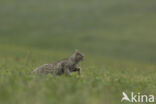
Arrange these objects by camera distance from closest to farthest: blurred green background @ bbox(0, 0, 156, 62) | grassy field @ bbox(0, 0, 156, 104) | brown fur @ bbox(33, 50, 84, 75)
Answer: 1. brown fur @ bbox(33, 50, 84, 75)
2. grassy field @ bbox(0, 0, 156, 104)
3. blurred green background @ bbox(0, 0, 156, 62)

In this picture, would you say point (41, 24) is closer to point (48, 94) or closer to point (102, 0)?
point (102, 0)

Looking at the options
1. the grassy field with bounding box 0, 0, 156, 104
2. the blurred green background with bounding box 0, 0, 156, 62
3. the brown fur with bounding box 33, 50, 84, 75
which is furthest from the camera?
the blurred green background with bounding box 0, 0, 156, 62

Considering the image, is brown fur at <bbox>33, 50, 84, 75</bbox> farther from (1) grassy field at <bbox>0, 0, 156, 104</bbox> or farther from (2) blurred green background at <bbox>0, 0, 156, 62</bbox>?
(2) blurred green background at <bbox>0, 0, 156, 62</bbox>

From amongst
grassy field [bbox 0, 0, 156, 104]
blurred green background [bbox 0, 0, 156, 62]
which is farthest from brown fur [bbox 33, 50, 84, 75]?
blurred green background [bbox 0, 0, 156, 62]

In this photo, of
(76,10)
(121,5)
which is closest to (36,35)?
(76,10)

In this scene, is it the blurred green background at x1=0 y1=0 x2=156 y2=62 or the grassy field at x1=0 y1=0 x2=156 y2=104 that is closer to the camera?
the grassy field at x1=0 y1=0 x2=156 y2=104

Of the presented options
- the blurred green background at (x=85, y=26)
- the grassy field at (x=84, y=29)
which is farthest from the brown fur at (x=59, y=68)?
the blurred green background at (x=85, y=26)

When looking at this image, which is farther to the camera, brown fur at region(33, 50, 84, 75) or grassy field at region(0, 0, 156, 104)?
grassy field at region(0, 0, 156, 104)

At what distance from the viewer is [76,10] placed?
103 m

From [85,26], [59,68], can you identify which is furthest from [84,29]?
[59,68]

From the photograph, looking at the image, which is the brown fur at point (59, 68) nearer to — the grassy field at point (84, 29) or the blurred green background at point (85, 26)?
the grassy field at point (84, 29)

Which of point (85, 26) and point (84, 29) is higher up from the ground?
point (85, 26)

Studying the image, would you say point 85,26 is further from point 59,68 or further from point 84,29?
point 59,68

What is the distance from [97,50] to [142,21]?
23720mm
